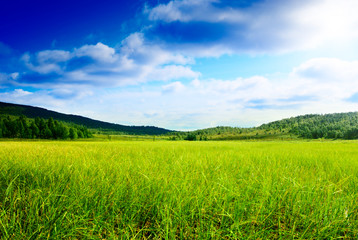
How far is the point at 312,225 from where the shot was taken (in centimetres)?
222

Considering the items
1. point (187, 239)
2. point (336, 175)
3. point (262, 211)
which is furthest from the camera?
point (336, 175)

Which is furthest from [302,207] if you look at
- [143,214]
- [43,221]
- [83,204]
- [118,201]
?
[43,221]

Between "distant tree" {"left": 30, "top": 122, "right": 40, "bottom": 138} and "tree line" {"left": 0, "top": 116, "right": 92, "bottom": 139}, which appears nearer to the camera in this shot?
"tree line" {"left": 0, "top": 116, "right": 92, "bottom": 139}

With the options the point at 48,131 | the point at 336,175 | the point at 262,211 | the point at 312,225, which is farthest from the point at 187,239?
the point at 48,131

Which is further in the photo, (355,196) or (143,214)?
(355,196)

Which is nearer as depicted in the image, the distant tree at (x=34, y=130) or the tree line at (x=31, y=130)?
the tree line at (x=31, y=130)

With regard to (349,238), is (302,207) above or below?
above

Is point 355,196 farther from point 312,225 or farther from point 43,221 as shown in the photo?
point 43,221

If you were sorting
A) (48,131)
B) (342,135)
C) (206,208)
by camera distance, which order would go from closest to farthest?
(206,208), (48,131), (342,135)

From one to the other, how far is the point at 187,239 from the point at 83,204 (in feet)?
4.86

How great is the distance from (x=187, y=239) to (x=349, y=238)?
181 cm

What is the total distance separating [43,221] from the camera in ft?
6.90

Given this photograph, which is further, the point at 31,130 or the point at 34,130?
the point at 34,130

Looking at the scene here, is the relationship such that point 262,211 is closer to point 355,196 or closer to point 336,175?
point 355,196
